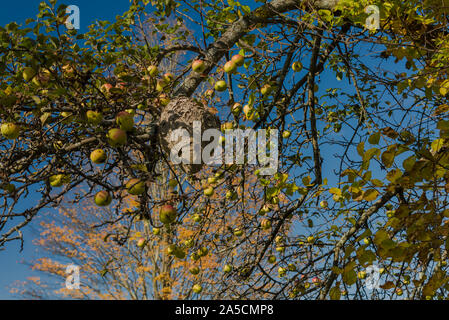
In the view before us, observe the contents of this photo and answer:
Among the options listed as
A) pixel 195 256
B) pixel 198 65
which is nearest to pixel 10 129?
pixel 198 65

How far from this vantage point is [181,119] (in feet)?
6.23

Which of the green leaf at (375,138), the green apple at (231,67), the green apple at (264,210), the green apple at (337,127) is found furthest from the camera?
the green apple at (337,127)

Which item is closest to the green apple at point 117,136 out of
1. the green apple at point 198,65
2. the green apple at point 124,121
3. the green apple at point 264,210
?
the green apple at point 124,121

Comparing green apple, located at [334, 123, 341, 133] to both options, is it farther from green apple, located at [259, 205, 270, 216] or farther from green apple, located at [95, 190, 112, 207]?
green apple, located at [95, 190, 112, 207]

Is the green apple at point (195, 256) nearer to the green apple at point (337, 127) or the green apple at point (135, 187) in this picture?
the green apple at point (135, 187)

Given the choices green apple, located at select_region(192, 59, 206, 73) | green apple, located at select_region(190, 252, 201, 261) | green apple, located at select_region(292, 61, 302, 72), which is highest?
green apple, located at select_region(292, 61, 302, 72)

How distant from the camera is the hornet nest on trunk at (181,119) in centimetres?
187

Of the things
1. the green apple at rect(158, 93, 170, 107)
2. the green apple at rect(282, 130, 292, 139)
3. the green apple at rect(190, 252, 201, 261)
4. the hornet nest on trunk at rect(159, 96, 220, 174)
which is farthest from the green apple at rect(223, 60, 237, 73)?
the green apple at rect(190, 252, 201, 261)

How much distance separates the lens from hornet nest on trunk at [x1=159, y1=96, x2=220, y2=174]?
1871mm

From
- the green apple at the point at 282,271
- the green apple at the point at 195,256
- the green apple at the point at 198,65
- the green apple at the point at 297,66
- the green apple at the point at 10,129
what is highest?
the green apple at the point at 297,66
